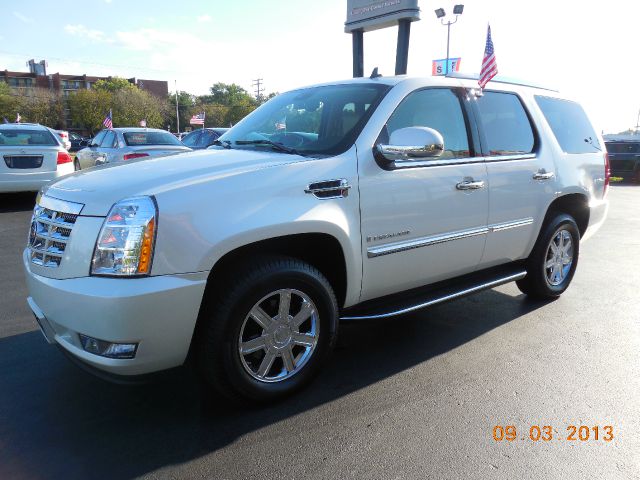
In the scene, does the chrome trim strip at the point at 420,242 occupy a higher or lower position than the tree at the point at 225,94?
lower

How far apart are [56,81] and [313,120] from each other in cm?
10523

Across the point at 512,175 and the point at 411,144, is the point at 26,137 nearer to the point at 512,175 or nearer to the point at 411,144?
the point at 411,144

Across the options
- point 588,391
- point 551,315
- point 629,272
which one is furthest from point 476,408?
point 629,272

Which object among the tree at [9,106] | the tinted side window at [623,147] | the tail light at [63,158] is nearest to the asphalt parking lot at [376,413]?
the tail light at [63,158]

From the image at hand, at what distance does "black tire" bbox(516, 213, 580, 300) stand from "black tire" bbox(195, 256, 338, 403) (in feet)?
7.68

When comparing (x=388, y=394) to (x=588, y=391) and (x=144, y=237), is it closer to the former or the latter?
(x=588, y=391)

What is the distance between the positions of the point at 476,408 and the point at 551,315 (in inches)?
75.2

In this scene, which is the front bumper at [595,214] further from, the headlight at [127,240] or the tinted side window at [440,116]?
the headlight at [127,240]

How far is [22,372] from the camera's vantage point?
3148 millimetres

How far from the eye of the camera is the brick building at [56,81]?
287ft

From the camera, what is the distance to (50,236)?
2535 millimetres

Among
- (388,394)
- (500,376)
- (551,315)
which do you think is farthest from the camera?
(551,315)

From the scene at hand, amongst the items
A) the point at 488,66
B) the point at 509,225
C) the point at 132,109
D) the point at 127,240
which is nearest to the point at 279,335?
the point at 127,240

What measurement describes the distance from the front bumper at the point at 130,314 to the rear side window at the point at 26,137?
815 centimetres
